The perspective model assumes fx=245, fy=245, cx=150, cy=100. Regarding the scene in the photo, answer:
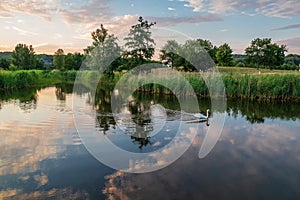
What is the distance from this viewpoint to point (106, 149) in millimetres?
9273

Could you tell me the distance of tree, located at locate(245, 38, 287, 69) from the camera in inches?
1983

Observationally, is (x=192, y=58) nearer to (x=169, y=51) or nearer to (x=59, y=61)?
(x=169, y=51)

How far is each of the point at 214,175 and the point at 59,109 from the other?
12.7 metres

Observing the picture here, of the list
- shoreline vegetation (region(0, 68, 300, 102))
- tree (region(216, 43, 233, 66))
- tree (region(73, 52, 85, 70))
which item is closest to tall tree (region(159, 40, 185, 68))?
tree (region(216, 43, 233, 66))

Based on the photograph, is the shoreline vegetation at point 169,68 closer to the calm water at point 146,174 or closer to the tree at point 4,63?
the tree at point 4,63

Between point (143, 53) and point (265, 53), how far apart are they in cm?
2871

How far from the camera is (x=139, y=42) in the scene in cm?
3609

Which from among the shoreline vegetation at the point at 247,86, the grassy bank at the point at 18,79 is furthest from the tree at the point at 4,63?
the shoreline vegetation at the point at 247,86

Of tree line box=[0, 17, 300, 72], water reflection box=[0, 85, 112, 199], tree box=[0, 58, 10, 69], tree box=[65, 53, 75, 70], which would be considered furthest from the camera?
tree box=[65, 53, 75, 70]

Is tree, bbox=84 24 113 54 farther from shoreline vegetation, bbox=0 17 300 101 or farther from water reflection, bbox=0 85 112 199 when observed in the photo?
water reflection, bbox=0 85 112 199

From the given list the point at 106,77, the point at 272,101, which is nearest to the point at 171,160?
the point at 272,101

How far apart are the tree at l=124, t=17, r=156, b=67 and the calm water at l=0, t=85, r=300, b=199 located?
928 inches

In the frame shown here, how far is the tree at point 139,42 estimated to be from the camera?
35.9 meters

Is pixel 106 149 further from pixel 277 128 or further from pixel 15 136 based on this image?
pixel 277 128
